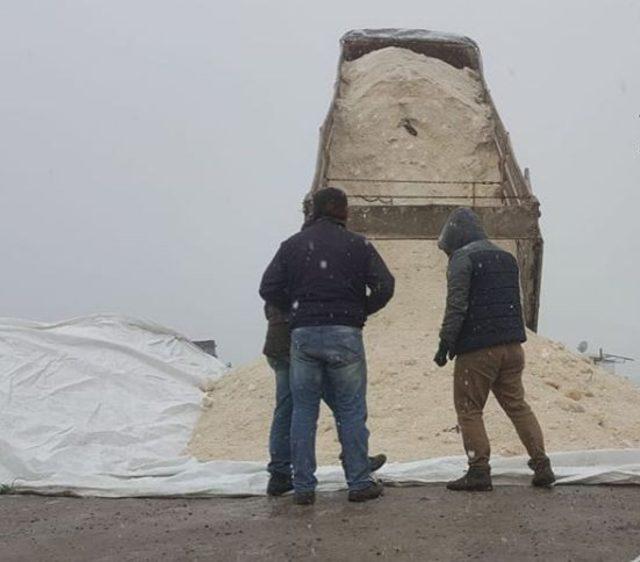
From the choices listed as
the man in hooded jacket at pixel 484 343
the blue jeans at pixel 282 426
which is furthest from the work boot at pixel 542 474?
the blue jeans at pixel 282 426

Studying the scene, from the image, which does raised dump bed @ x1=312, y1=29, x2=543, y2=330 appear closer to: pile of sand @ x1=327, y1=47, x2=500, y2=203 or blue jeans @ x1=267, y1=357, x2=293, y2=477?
pile of sand @ x1=327, y1=47, x2=500, y2=203

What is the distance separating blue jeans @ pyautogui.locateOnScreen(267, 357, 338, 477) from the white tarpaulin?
0.25 m

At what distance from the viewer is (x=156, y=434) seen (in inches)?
286

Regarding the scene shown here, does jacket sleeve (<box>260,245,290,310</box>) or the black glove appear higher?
jacket sleeve (<box>260,245,290,310</box>)

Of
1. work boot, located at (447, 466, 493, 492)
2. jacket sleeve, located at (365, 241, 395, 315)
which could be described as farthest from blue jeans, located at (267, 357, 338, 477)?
work boot, located at (447, 466, 493, 492)

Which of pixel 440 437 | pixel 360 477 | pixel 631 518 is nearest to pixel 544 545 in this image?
pixel 631 518

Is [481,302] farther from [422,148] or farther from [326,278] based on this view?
[422,148]

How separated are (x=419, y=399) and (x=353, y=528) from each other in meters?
3.01

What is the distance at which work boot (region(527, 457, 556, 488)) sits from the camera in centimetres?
462

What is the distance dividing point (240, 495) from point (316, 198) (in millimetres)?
1777

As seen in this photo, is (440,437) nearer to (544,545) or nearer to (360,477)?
(360,477)

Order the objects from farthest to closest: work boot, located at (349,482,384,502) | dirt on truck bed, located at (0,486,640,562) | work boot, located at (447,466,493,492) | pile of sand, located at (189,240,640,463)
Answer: pile of sand, located at (189,240,640,463), work boot, located at (447,466,493,492), work boot, located at (349,482,384,502), dirt on truck bed, located at (0,486,640,562)

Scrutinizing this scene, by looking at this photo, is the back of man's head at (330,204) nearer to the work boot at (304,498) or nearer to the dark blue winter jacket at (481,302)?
the dark blue winter jacket at (481,302)

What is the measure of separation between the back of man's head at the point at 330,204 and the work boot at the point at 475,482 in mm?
1579
